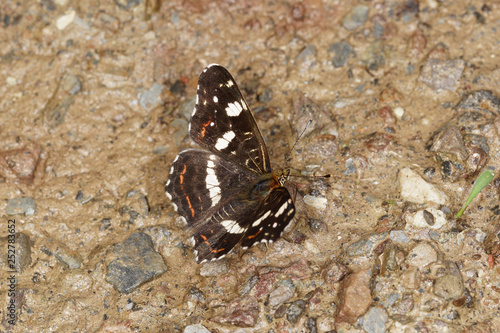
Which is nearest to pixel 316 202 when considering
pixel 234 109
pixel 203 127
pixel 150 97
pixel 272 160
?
pixel 272 160

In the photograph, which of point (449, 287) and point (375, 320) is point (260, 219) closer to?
point (375, 320)

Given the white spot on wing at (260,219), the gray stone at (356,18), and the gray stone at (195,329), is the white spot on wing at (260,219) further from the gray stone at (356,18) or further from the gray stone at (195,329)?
the gray stone at (356,18)

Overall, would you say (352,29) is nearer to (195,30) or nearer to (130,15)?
(195,30)

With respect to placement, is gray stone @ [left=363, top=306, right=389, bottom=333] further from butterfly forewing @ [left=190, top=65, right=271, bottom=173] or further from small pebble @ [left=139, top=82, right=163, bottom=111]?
small pebble @ [left=139, top=82, right=163, bottom=111]

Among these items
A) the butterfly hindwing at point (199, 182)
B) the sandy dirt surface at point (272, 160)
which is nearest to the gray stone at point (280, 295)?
the sandy dirt surface at point (272, 160)

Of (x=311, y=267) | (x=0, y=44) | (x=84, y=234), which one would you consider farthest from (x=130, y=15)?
(x=311, y=267)

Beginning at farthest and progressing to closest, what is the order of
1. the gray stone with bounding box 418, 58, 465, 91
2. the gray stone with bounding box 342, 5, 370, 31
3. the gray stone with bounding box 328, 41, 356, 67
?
1. the gray stone with bounding box 342, 5, 370, 31
2. the gray stone with bounding box 328, 41, 356, 67
3. the gray stone with bounding box 418, 58, 465, 91

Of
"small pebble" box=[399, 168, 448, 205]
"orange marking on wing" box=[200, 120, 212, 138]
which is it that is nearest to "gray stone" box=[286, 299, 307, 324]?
"small pebble" box=[399, 168, 448, 205]

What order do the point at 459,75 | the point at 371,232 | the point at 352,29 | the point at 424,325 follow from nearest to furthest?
the point at 424,325 < the point at 371,232 < the point at 459,75 < the point at 352,29
